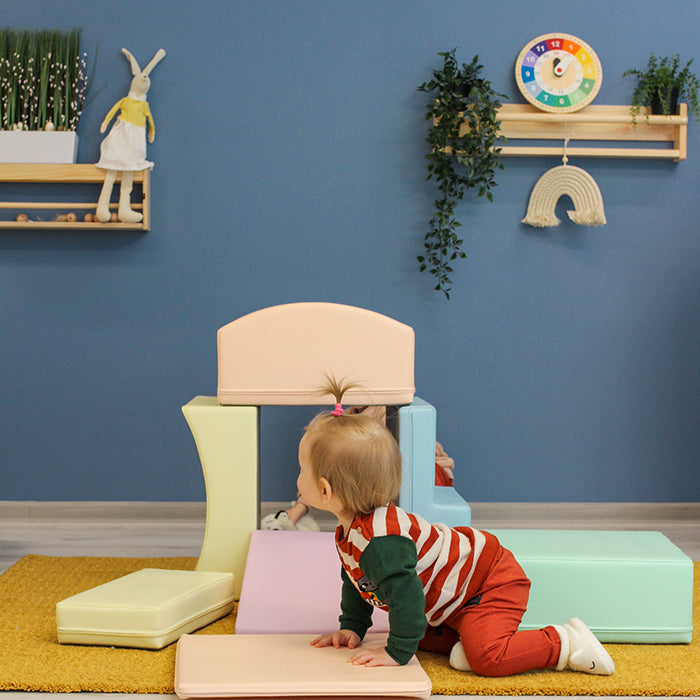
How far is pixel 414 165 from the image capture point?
2.73 m

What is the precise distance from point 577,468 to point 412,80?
1.55 m

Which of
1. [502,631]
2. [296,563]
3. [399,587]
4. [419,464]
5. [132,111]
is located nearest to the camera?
[399,587]

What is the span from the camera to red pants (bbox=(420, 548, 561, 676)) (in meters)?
1.41

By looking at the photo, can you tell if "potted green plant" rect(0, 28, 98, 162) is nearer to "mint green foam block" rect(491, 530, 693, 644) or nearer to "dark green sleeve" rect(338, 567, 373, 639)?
"dark green sleeve" rect(338, 567, 373, 639)

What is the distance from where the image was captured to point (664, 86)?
2.67 metres

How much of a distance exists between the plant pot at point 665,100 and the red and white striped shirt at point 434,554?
1.92 m

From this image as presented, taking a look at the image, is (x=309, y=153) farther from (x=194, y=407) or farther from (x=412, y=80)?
(x=194, y=407)

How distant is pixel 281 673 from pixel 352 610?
0.69 feet

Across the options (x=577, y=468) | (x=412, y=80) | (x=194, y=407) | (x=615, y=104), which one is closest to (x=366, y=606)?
(x=194, y=407)

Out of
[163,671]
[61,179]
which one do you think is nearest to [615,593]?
[163,671]

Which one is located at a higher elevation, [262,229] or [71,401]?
[262,229]

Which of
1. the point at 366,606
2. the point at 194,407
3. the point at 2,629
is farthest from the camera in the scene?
the point at 194,407

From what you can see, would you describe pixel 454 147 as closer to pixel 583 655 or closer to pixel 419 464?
pixel 419 464

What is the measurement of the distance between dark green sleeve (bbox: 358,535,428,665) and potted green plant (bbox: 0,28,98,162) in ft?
6.37
